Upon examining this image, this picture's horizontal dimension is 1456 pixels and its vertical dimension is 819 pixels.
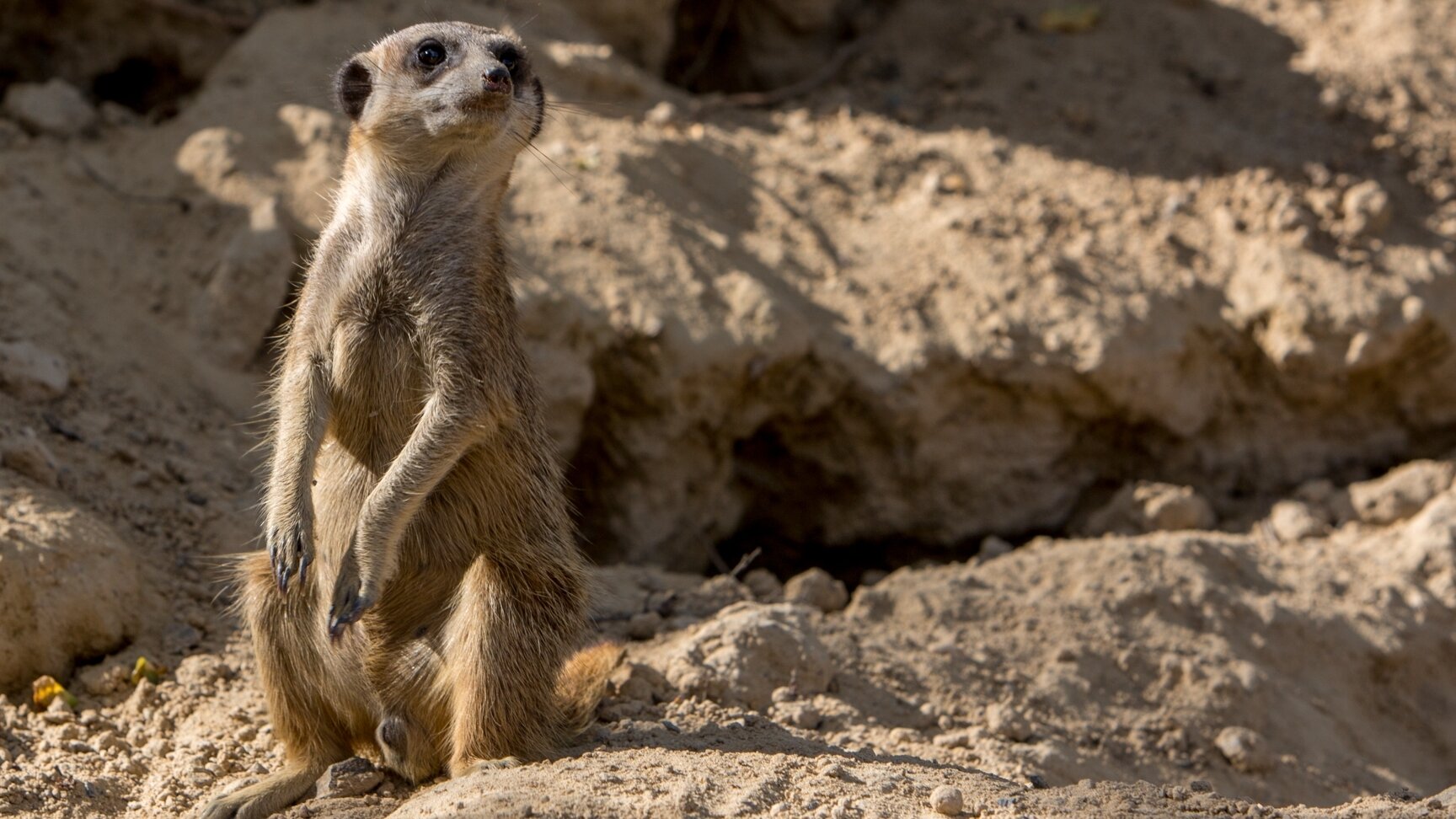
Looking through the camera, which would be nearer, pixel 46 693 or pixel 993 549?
pixel 46 693

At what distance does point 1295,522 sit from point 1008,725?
6.60 ft

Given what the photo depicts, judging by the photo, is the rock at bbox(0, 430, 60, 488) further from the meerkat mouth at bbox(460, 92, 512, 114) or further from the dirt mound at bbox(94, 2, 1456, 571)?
the meerkat mouth at bbox(460, 92, 512, 114)

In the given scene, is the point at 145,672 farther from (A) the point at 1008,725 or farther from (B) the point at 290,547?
(A) the point at 1008,725

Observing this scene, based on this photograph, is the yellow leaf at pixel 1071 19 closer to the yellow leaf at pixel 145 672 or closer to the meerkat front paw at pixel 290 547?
the meerkat front paw at pixel 290 547

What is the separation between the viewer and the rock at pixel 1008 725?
13.1 feet

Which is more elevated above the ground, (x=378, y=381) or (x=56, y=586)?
(x=378, y=381)

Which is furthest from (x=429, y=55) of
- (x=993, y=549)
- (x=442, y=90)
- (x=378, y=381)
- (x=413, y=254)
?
(x=993, y=549)

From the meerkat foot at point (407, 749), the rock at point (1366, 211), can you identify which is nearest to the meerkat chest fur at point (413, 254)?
the meerkat foot at point (407, 749)

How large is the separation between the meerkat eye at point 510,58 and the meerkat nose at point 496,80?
9.0 inches

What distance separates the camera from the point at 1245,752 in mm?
4160

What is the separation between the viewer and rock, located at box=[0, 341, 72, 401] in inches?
169

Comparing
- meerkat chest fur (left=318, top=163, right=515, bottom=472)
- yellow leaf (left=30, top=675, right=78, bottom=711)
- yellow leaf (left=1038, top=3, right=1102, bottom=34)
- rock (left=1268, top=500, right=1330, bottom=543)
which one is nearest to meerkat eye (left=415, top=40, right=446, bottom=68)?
meerkat chest fur (left=318, top=163, right=515, bottom=472)

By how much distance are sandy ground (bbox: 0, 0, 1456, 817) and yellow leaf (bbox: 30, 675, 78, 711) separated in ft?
0.16

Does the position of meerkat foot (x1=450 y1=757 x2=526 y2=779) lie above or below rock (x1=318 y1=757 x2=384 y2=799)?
above
